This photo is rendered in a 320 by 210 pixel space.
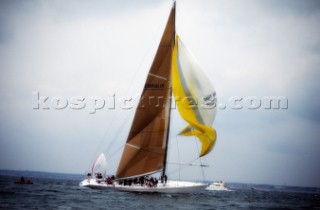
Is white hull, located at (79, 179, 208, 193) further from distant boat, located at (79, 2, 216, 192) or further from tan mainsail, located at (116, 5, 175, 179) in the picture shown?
tan mainsail, located at (116, 5, 175, 179)

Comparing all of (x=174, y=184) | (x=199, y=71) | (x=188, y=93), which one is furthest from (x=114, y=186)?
(x=199, y=71)

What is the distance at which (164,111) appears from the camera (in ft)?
120

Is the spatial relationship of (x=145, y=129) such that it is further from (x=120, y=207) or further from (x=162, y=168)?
(x=120, y=207)

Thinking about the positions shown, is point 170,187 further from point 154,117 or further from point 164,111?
point 164,111

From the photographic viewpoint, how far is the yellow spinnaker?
117ft

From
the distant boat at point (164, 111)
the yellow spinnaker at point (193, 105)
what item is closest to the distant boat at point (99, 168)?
the distant boat at point (164, 111)

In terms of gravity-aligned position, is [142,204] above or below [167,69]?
below

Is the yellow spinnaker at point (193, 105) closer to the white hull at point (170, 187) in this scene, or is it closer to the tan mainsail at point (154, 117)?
the tan mainsail at point (154, 117)

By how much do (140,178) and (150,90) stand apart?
26.6 feet

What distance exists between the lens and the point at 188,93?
36.1 metres

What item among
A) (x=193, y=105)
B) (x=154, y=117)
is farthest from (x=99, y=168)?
(x=193, y=105)

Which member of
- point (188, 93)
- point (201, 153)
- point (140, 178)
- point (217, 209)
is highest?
point (188, 93)

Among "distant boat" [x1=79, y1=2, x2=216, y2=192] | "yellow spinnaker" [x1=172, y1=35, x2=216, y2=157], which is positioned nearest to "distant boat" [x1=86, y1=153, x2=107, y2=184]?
"distant boat" [x1=79, y1=2, x2=216, y2=192]

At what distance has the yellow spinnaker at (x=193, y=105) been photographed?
117 feet
